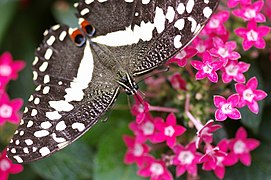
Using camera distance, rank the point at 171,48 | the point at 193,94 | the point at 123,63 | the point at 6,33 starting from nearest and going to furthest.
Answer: the point at 171,48 < the point at 123,63 < the point at 193,94 < the point at 6,33

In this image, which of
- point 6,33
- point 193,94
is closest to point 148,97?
point 193,94

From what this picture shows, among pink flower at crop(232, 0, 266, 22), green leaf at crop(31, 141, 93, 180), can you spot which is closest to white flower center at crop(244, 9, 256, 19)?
pink flower at crop(232, 0, 266, 22)

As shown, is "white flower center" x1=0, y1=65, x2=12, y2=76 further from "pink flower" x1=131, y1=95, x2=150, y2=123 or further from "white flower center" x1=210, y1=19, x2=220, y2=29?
"white flower center" x1=210, y1=19, x2=220, y2=29

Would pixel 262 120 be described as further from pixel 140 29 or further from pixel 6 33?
pixel 6 33

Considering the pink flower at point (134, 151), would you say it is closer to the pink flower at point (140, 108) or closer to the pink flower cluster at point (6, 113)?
the pink flower at point (140, 108)

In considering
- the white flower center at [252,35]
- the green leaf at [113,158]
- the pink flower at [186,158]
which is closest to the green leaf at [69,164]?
the green leaf at [113,158]

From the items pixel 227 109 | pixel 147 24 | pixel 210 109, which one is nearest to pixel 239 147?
pixel 210 109
